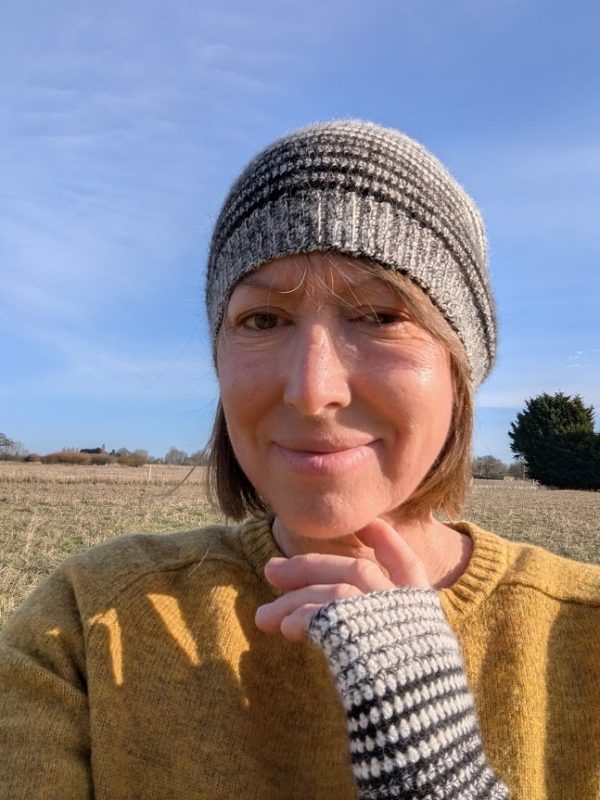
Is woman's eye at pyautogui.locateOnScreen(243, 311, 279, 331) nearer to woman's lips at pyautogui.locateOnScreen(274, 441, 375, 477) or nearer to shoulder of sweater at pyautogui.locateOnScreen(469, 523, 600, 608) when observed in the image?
woman's lips at pyautogui.locateOnScreen(274, 441, 375, 477)

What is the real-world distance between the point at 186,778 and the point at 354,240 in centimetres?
135

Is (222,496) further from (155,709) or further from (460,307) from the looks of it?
(460,307)

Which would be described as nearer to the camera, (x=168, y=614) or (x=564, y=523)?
(x=168, y=614)

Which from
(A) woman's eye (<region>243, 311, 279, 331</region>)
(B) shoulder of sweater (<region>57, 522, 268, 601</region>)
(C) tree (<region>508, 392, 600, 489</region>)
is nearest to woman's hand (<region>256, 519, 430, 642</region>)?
(B) shoulder of sweater (<region>57, 522, 268, 601</region>)

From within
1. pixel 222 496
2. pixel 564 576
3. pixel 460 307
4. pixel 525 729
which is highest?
pixel 460 307

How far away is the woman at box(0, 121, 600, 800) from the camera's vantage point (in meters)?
1.58

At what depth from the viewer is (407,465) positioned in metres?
1.69

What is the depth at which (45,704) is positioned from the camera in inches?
63.6

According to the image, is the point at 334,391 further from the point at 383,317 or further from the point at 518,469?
the point at 518,469

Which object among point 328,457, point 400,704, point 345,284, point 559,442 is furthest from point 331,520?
point 559,442

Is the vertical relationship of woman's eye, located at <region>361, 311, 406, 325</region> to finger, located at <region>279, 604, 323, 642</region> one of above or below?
above

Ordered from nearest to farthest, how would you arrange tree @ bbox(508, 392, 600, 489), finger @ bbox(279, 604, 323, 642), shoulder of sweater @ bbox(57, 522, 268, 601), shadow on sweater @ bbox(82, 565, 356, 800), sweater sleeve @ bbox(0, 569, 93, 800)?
Result: 1. finger @ bbox(279, 604, 323, 642)
2. sweater sleeve @ bbox(0, 569, 93, 800)
3. shadow on sweater @ bbox(82, 565, 356, 800)
4. shoulder of sweater @ bbox(57, 522, 268, 601)
5. tree @ bbox(508, 392, 600, 489)

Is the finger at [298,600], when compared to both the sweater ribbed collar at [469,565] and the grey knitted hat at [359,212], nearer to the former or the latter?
the sweater ribbed collar at [469,565]

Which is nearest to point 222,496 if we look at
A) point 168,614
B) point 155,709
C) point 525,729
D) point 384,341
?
point 168,614
